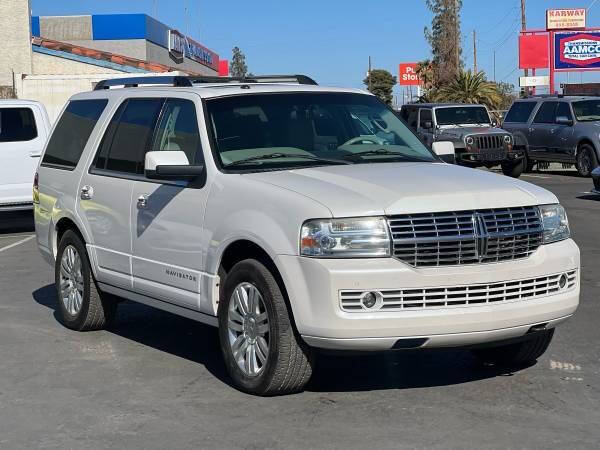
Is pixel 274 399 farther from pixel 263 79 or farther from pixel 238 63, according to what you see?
pixel 238 63

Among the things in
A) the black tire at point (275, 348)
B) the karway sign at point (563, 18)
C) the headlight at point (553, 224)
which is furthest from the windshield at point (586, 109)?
the karway sign at point (563, 18)

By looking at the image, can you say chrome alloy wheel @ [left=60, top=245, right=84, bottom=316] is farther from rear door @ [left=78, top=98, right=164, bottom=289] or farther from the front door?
the front door

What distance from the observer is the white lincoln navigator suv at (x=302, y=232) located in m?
5.45

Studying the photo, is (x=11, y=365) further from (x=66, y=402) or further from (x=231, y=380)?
(x=231, y=380)

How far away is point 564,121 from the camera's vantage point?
24.6 meters

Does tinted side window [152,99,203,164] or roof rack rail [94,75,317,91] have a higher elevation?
roof rack rail [94,75,317,91]

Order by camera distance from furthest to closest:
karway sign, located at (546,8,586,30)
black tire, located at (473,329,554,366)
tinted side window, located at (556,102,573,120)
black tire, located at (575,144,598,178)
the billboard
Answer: karway sign, located at (546,8,586,30) < the billboard < tinted side window, located at (556,102,573,120) < black tire, located at (575,144,598,178) < black tire, located at (473,329,554,366)

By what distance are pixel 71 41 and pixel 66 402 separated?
59.4 metres

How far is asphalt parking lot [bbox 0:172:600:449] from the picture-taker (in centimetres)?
523

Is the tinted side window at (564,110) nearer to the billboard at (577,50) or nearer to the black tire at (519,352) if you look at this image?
the black tire at (519,352)

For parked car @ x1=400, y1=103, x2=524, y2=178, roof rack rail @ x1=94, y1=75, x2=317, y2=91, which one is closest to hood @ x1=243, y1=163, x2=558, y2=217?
roof rack rail @ x1=94, y1=75, x2=317, y2=91

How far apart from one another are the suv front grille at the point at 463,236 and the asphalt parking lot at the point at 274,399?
847 millimetres

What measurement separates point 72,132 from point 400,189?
368cm

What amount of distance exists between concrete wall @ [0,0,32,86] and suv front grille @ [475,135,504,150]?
23.3 m
